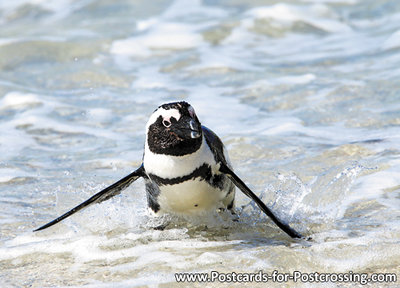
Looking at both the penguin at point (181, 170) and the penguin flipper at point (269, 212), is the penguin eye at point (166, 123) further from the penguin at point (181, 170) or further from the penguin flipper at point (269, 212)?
the penguin flipper at point (269, 212)

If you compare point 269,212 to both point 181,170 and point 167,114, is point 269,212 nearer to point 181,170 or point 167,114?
point 181,170

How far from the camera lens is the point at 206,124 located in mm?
7125

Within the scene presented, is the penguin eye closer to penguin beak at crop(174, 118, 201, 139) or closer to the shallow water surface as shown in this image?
penguin beak at crop(174, 118, 201, 139)

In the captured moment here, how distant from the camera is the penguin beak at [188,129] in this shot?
144 inches

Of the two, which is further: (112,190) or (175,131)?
(112,190)

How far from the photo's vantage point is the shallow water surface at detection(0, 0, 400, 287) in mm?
3584

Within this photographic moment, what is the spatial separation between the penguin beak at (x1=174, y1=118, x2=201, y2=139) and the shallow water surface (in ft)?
2.10

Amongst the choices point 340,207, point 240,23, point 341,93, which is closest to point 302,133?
point 341,93

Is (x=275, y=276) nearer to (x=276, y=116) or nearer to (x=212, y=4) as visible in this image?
(x=276, y=116)

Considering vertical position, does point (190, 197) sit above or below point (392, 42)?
above

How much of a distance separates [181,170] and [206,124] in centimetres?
337

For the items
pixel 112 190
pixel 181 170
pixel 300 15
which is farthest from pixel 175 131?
pixel 300 15

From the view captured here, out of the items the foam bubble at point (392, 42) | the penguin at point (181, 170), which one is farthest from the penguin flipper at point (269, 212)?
the foam bubble at point (392, 42)

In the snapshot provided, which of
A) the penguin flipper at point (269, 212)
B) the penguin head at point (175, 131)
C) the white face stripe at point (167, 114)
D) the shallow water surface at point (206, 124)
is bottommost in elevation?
the shallow water surface at point (206, 124)
